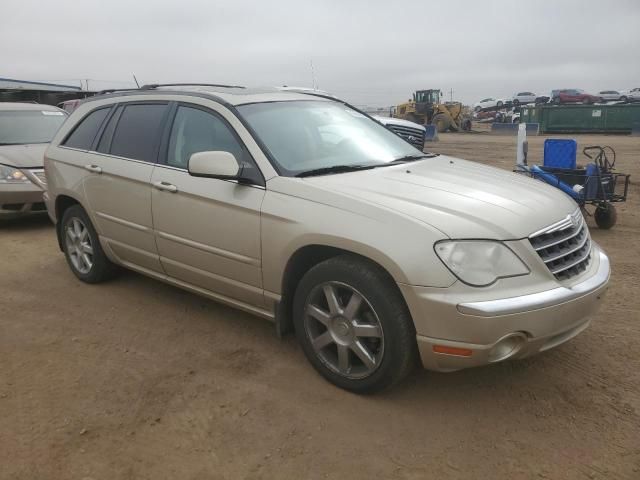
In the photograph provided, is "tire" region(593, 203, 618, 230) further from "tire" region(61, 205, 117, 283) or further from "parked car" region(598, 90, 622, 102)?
"parked car" region(598, 90, 622, 102)

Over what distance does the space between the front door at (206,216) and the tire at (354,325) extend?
434 mm

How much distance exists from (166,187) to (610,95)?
165 feet

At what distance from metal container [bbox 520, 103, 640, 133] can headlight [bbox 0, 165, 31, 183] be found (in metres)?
27.1

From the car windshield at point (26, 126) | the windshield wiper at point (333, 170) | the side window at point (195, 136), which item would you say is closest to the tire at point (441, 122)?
the car windshield at point (26, 126)

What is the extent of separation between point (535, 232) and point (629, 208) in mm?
6721

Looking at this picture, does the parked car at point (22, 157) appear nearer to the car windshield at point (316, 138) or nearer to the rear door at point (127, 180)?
the rear door at point (127, 180)

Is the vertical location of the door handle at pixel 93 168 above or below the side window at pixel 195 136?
below

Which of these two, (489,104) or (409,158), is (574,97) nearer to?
(489,104)

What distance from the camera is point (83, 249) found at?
4961 millimetres

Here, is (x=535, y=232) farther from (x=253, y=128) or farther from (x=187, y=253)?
(x=187, y=253)

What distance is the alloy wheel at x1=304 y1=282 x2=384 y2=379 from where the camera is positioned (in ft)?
9.71

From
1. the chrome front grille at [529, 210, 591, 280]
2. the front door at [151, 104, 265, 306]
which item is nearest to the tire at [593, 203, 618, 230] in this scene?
the chrome front grille at [529, 210, 591, 280]

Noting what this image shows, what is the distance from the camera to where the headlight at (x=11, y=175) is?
714 cm

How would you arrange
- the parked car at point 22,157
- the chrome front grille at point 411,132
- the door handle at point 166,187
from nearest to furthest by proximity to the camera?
the door handle at point 166,187
the parked car at point 22,157
the chrome front grille at point 411,132
